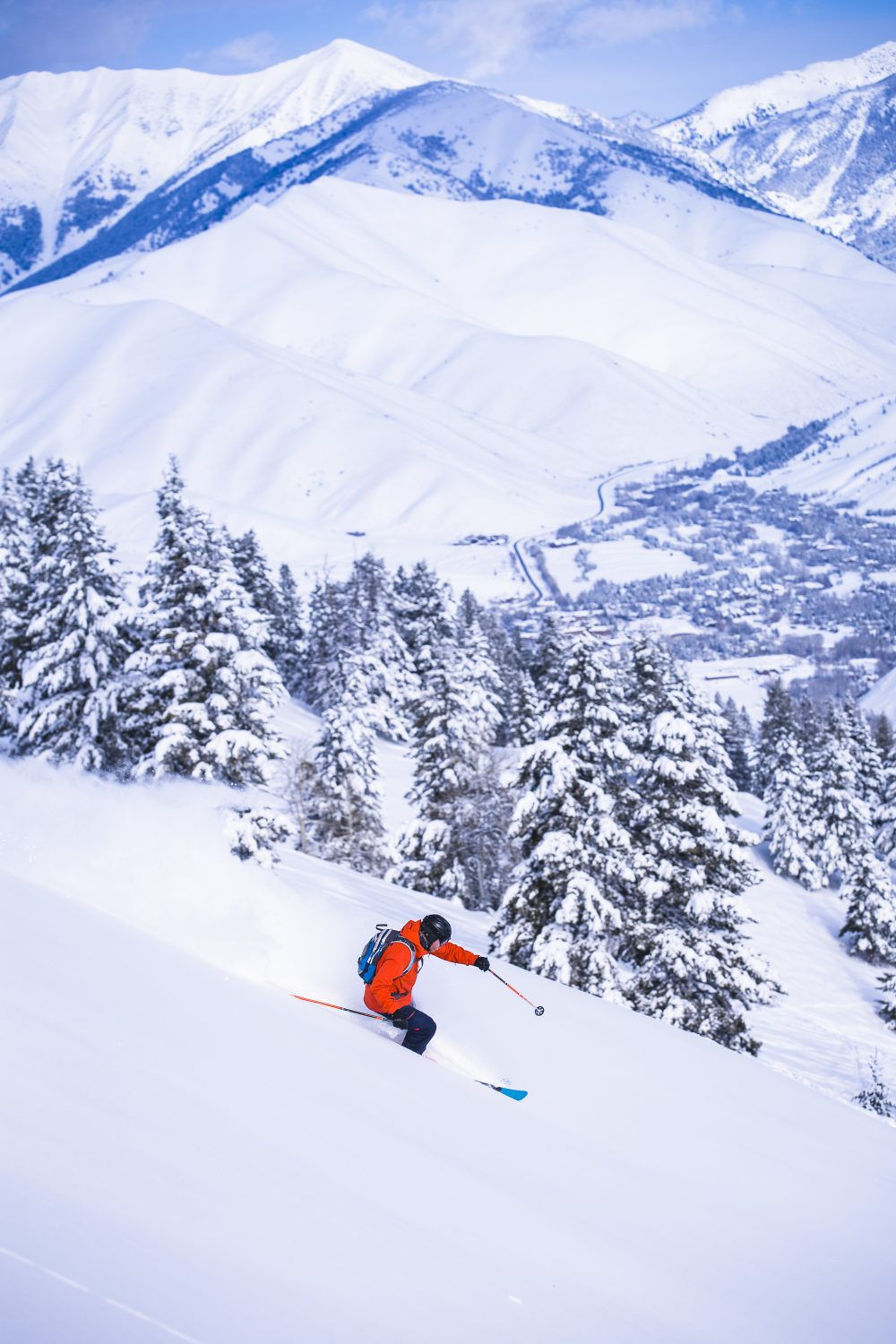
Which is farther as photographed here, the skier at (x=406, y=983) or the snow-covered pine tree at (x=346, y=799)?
the snow-covered pine tree at (x=346, y=799)

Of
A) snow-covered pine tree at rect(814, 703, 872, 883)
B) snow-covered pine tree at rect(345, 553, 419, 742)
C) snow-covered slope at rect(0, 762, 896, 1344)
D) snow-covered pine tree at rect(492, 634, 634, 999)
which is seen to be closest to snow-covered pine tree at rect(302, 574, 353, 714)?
snow-covered pine tree at rect(345, 553, 419, 742)

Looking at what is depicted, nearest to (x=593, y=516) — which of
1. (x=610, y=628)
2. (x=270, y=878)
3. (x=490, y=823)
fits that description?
(x=610, y=628)

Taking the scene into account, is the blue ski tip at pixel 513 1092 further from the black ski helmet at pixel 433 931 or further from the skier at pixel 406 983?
the black ski helmet at pixel 433 931

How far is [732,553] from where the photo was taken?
19150 centimetres

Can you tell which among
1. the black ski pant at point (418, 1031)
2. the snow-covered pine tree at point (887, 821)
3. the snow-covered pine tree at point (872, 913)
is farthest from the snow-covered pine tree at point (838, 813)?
the black ski pant at point (418, 1031)

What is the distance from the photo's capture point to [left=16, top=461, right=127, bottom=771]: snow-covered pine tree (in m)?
21.4

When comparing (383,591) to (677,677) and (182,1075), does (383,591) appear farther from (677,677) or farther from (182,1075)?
(182,1075)

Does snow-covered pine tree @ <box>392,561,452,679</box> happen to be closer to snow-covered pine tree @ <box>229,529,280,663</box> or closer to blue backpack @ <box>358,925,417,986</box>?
snow-covered pine tree @ <box>229,529,280,663</box>

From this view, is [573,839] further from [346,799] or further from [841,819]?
[841,819]

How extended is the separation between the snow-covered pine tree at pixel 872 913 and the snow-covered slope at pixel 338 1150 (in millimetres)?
31862

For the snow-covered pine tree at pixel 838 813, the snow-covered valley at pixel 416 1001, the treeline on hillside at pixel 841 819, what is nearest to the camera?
the snow-covered valley at pixel 416 1001

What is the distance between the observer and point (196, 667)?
67.4 ft

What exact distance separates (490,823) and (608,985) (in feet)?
38.0

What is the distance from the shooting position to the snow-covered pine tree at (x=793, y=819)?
4716 centimetres
